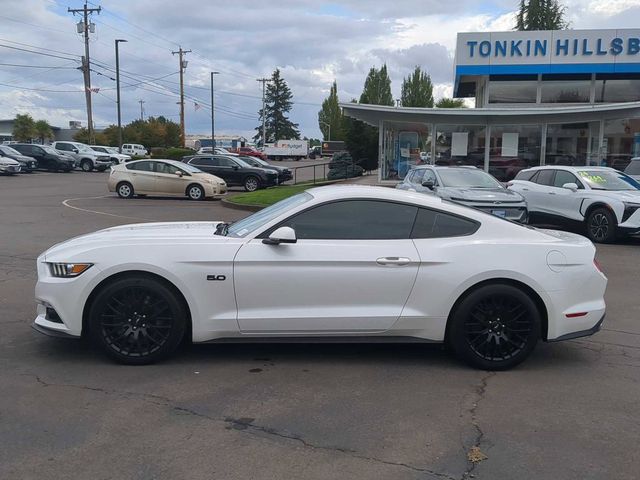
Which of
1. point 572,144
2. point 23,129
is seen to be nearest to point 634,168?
point 572,144

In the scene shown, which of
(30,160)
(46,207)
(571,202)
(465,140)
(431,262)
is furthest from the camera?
(30,160)

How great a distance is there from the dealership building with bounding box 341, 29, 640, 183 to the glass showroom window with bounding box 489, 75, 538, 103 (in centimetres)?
5

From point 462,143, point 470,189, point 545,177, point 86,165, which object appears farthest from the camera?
point 86,165

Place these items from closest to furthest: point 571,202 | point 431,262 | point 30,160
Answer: point 431,262 < point 571,202 < point 30,160

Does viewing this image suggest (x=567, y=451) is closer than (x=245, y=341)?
Yes

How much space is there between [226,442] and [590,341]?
12.6 feet

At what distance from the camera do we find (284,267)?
15.8ft

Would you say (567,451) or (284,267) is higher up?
(284,267)

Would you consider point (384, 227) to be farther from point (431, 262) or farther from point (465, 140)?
point (465, 140)

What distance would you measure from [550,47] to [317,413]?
28.0 metres

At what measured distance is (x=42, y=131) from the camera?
88.4 meters

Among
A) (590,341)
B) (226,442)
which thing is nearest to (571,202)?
(590,341)

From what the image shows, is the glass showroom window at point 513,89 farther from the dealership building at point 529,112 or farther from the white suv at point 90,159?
the white suv at point 90,159

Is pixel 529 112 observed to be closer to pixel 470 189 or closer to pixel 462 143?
pixel 462 143
